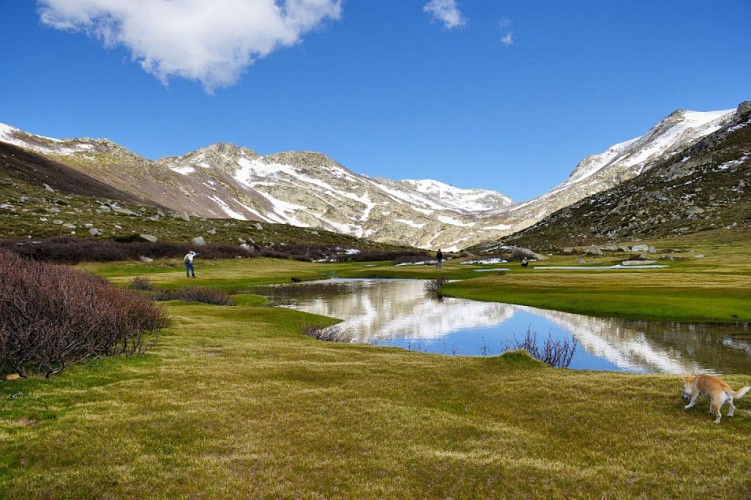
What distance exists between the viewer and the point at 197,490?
29.6 feet

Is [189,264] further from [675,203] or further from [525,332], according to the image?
[675,203]

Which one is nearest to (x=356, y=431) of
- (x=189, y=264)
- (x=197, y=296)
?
(x=197, y=296)

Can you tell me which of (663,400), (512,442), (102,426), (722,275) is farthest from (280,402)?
(722,275)

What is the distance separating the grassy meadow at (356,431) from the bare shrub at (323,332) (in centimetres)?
927

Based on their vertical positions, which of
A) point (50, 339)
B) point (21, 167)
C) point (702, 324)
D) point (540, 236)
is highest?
point (21, 167)

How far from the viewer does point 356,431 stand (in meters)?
11.8

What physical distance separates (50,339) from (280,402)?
9.06 metres

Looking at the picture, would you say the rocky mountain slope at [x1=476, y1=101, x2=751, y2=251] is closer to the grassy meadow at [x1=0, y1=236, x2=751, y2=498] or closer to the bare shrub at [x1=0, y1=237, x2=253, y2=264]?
the bare shrub at [x1=0, y1=237, x2=253, y2=264]

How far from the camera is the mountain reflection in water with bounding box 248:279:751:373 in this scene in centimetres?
2377

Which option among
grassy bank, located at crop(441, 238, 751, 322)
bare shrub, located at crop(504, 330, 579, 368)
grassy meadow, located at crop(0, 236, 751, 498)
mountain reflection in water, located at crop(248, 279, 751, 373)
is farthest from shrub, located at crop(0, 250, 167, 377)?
grassy bank, located at crop(441, 238, 751, 322)

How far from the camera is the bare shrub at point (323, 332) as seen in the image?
97.8ft

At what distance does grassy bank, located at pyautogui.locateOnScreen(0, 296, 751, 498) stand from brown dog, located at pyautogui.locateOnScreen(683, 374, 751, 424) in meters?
0.33

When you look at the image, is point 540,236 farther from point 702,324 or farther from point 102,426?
point 102,426

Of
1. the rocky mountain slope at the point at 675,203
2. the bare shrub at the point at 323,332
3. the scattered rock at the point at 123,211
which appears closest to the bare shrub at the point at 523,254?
the rocky mountain slope at the point at 675,203
